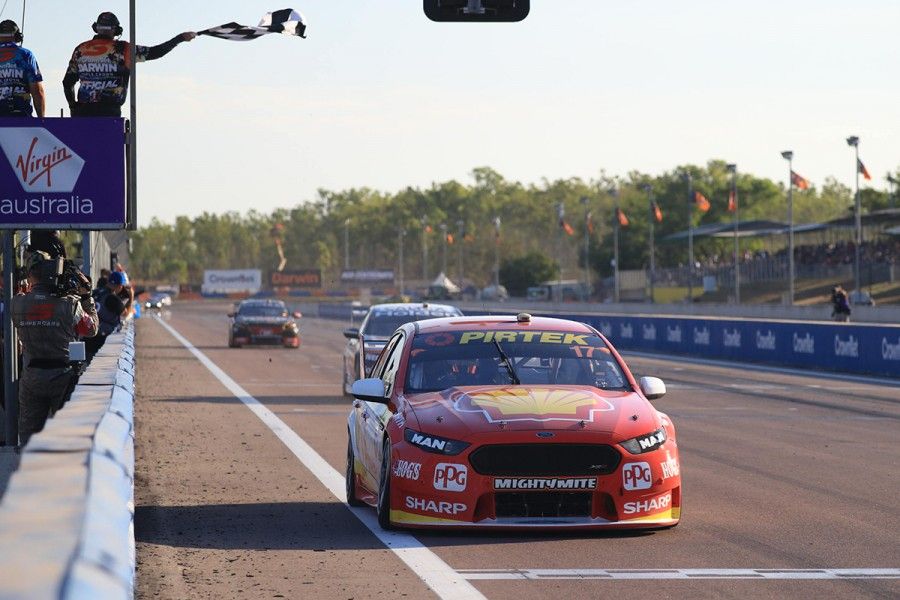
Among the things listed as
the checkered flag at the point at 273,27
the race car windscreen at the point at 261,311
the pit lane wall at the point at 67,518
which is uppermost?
the checkered flag at the point at 273,27

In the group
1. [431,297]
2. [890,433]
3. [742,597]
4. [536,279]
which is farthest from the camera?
[536,279]

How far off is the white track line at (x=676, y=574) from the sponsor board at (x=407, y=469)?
1.15 metres

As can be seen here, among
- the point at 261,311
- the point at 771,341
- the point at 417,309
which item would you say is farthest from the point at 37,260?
the point at 261,311

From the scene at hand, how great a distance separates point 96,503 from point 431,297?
371 ft

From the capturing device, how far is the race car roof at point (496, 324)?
11297 millimetres

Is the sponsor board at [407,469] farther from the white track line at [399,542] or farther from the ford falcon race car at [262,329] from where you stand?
the ford falcon race car at [262,329]

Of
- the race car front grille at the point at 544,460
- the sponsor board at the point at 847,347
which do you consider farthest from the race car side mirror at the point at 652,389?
the sponsor board at the point at 847,347

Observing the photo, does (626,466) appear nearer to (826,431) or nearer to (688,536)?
(688,536)

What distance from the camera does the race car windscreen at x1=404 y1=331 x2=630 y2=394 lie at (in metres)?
10.8

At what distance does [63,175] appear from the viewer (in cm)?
1412

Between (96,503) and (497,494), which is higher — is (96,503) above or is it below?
above

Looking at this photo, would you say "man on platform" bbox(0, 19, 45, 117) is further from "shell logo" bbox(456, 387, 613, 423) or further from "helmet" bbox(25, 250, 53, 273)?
"shell logo" bbox(456, 387, 613, 423)

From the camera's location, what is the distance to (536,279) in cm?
14338

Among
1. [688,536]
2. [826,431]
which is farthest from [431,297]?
[688,536]
